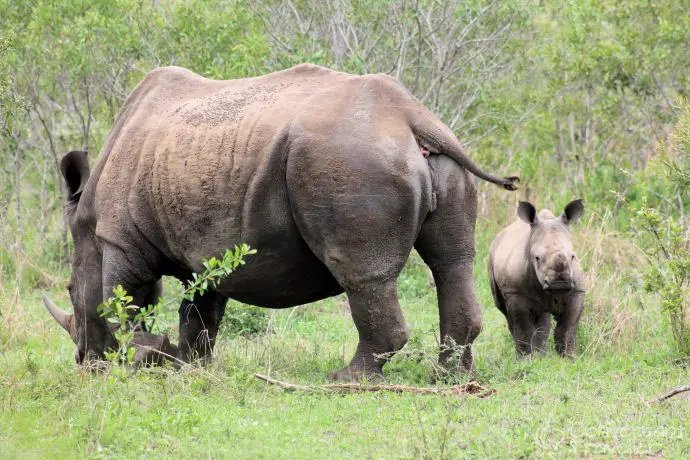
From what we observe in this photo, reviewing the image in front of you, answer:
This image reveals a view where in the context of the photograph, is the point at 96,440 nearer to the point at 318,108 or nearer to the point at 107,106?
the point at 318,108

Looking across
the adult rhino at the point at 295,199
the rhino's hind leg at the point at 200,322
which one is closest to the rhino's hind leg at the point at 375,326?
the adult rhino at the point at 295,199

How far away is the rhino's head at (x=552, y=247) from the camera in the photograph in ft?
27.6

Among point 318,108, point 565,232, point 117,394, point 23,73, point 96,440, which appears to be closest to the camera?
point 96,440

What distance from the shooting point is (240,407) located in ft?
21.2

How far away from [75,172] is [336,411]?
3414 millimetres

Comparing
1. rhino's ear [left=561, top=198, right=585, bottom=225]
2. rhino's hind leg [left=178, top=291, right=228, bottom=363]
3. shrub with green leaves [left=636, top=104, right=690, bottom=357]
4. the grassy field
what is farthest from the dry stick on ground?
rhino's ear [left=561, top=198, right=585, bottom=225]

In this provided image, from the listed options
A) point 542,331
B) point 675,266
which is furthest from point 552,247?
point 675,266

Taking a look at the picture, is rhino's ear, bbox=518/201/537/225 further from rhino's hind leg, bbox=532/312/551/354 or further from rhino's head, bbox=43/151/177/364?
rhino's head, bbox=43/151/177/364

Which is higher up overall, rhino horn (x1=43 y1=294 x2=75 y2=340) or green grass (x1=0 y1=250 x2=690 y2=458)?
green grass (x1=0 y1=250 x2=690 y2=458)

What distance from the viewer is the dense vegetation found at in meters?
5.80

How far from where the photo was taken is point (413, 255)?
1233cm

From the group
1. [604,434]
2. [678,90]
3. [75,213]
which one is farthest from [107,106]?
[604,434]

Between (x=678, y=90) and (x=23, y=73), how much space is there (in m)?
7.77

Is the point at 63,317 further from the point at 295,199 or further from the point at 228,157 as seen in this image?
the point at 295,199
